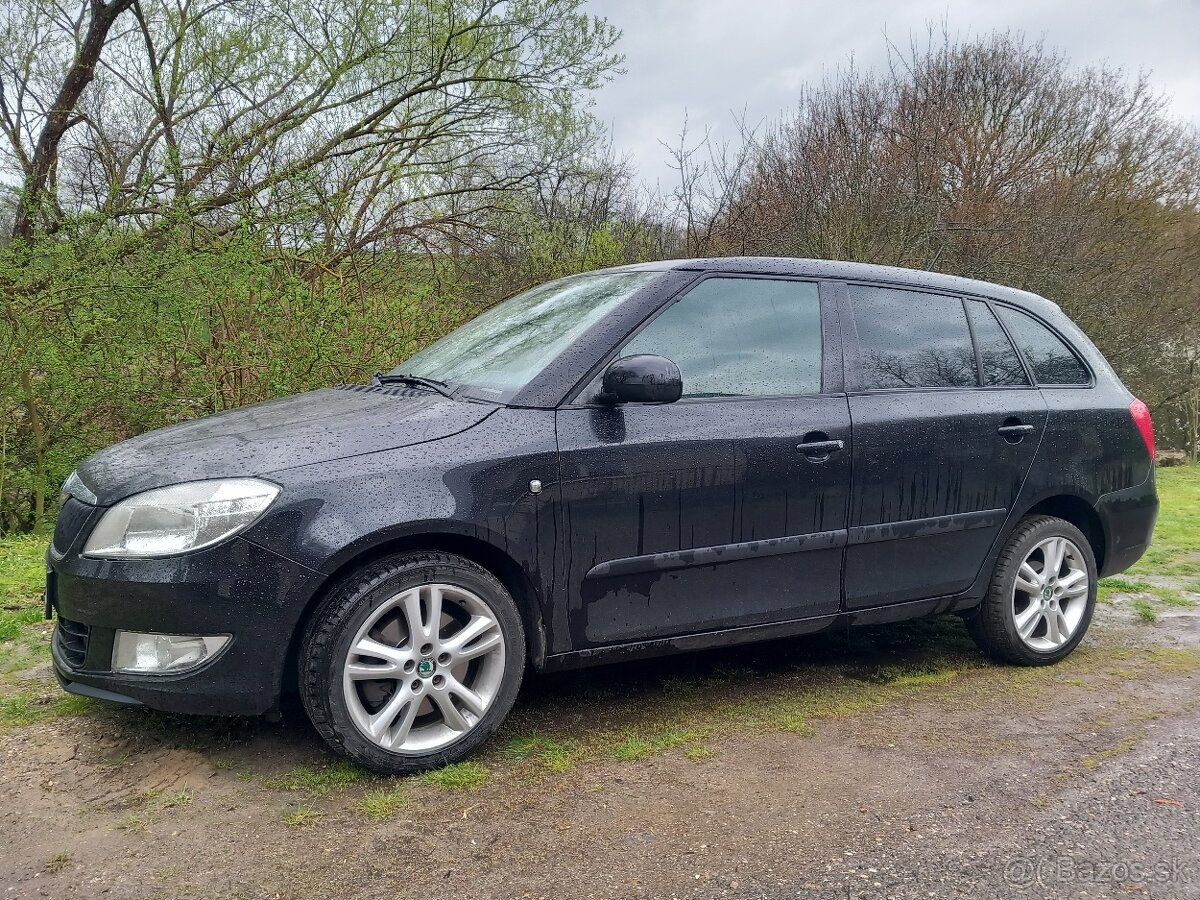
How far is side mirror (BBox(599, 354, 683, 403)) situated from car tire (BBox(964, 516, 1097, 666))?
1.92m

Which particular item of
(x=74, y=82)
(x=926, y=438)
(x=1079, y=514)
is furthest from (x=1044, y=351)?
(x=74, y=82)

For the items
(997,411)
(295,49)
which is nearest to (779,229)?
(295,49)

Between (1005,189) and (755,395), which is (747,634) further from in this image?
(1005,189)

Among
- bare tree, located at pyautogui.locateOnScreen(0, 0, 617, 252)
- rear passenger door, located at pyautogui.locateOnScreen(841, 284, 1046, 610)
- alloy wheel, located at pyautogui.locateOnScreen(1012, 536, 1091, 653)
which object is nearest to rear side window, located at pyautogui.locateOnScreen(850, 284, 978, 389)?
rear passenger door, located at pyautogui.locateOnScreen(841, 284, 1046, 610)

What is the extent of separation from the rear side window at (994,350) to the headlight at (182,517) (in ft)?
10.1

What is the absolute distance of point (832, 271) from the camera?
378cm

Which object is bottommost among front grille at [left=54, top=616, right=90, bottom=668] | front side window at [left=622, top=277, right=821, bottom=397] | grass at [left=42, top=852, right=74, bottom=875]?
grass at [left=42, top=852, right=74, bottom=875]

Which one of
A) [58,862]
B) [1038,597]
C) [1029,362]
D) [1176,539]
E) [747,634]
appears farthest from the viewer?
[1176,539]

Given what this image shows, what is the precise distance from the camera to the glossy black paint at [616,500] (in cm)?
266

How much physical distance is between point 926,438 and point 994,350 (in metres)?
0.75

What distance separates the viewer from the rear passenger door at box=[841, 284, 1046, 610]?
358 centimetres

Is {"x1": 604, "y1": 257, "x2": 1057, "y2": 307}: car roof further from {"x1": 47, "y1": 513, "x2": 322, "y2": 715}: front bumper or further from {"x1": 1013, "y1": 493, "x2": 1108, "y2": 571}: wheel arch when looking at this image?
{"x1": 47, "y1": 513, "x2": 322, "y2": 715}: front bumper

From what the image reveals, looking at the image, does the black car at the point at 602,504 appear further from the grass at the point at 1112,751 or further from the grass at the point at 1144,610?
the grass at the point at 1144,610

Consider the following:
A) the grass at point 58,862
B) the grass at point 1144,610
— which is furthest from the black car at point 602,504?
the grass at point 1144,610
